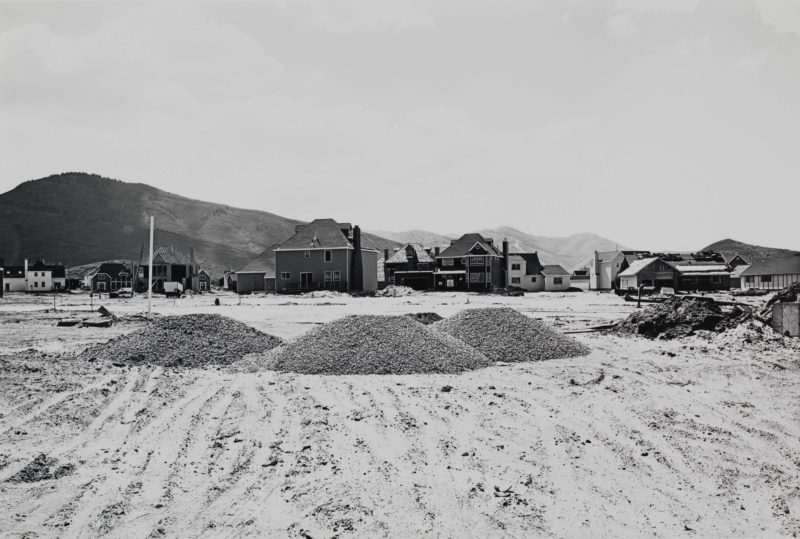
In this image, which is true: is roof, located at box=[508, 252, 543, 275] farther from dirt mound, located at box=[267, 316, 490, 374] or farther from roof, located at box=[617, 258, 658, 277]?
dirt mound, located at box=[267, 316, 490, 374]

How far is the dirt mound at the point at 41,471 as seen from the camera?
6168 mm

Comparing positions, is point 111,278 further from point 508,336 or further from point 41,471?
point 41,471

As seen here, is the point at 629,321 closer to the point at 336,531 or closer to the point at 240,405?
the point at 240,405

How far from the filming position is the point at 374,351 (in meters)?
13.2

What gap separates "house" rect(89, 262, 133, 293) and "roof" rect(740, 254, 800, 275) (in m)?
87.9

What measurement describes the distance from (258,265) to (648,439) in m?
66.0

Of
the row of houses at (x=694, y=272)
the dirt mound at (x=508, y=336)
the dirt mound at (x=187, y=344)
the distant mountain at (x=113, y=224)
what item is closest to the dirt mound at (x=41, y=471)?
the dirt mound at (x=187, y=344)

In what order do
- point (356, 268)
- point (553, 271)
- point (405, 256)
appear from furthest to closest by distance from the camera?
point (553, 271) < point (405, 256) < point (356, 268)

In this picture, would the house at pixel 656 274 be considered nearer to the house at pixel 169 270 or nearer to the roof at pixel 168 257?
the house at pixel 169 270

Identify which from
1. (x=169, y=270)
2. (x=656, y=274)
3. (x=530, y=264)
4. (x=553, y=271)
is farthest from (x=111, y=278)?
(x=656, y=274)

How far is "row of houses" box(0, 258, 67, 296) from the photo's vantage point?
8500 cm

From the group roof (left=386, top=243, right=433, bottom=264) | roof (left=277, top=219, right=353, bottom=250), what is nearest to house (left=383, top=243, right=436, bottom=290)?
→ roof (left=386, top=243, right=433, bottom=264)

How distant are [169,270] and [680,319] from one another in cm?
6619

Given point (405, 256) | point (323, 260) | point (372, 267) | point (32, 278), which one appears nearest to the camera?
point (323, 260)
